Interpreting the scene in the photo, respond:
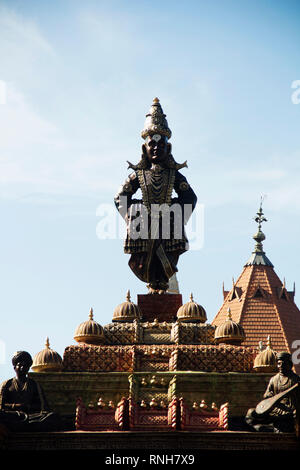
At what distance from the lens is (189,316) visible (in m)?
29.6

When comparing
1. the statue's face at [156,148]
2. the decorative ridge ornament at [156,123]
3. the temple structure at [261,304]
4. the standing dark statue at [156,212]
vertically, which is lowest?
the standing dark statue at [156,212]

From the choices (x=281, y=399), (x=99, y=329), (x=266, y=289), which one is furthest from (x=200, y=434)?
(x=266, y=289)

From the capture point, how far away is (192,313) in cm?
2961

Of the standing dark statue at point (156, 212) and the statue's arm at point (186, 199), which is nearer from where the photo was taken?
the standing dark statue at point (156, 212)

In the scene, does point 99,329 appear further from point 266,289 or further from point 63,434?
point 266,289

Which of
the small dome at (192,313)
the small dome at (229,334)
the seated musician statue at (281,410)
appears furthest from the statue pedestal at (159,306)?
the seated musician statue at (281,410)

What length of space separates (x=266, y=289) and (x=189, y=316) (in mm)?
41304

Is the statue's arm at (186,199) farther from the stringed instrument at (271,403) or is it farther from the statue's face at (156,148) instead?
the stringed instrument at (271,403)

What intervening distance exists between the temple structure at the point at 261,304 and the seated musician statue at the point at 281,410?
4050 centimetres

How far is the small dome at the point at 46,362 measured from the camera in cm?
2708

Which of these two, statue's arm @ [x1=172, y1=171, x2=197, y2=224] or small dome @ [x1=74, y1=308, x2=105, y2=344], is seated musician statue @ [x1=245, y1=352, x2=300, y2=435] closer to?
small dome @ [x1=74, y1=308, x2=105, y2=344]

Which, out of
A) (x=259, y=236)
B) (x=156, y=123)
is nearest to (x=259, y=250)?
(x=259, y=236)

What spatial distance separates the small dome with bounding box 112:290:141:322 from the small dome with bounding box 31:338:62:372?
3.11 metres

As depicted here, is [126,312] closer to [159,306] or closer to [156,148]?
[159,306]
